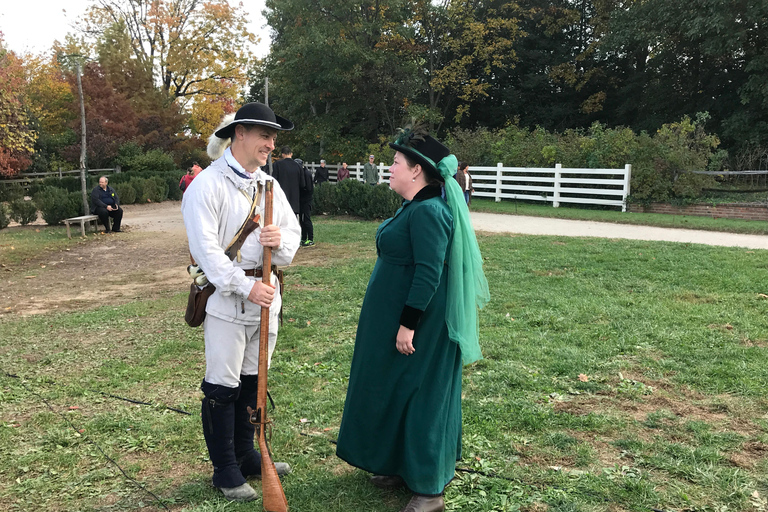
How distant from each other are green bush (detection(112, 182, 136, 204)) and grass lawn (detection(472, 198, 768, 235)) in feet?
43.8

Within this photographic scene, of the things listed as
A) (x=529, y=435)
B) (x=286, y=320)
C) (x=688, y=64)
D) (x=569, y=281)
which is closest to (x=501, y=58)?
(x=688, y=64)

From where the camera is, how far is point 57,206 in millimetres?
16781

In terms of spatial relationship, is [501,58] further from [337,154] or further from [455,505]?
[455,505]

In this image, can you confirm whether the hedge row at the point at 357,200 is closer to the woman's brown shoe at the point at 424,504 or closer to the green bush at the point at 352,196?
the green bush at the point at 352,196

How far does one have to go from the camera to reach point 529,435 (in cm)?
377

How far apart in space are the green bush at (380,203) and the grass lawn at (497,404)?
8.39 m

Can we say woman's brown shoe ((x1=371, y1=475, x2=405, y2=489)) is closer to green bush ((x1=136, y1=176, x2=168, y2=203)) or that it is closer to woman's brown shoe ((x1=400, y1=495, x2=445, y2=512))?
woman's brown shoe ((x1=400, y1=495, x2=445, y2=512))

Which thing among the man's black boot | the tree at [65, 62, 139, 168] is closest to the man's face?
the man's black boot

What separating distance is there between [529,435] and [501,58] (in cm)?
3286

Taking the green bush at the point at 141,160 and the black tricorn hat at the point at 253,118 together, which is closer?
the black tricorn hat at the point at 253,118

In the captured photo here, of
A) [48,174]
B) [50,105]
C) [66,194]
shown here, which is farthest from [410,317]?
[50,105]

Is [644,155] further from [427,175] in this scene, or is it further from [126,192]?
[126,192]

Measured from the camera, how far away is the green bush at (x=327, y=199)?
17.6 meters

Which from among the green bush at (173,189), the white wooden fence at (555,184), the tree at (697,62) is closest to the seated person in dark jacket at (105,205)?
the green bush at (173,189)
